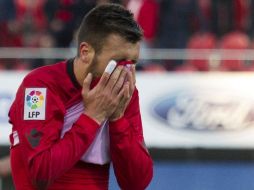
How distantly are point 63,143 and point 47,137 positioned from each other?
7cm

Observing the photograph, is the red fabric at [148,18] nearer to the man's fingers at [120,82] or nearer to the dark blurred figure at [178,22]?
the dark blurred figure at [178,22]

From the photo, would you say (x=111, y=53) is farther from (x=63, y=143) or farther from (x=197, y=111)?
(x=197, y=111)

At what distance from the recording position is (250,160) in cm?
859

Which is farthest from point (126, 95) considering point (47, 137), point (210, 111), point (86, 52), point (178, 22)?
point (178, 22)

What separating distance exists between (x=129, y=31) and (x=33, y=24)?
692cm

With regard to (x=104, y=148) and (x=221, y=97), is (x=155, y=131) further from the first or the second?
(x=104, y=148)

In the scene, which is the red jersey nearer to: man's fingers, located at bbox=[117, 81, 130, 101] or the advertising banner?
man's fingers, located at bbox=[117, 81, 130, 101]

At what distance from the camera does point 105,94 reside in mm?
2994

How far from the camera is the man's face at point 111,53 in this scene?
304 cm

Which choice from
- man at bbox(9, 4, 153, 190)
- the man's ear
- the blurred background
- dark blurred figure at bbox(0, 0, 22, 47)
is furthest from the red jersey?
dark blurred figure at bbox(0, 0, 22, 47)

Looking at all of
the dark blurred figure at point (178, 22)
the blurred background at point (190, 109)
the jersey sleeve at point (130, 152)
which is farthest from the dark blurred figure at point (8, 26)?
the jersey sleeve at point (130, 152)

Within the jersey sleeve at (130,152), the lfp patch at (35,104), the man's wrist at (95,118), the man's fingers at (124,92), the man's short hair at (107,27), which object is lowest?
the jersey sleeve at (130,152)

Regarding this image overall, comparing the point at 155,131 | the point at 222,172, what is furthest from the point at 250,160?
the point at 155,131

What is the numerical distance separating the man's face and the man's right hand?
0.18 feet
